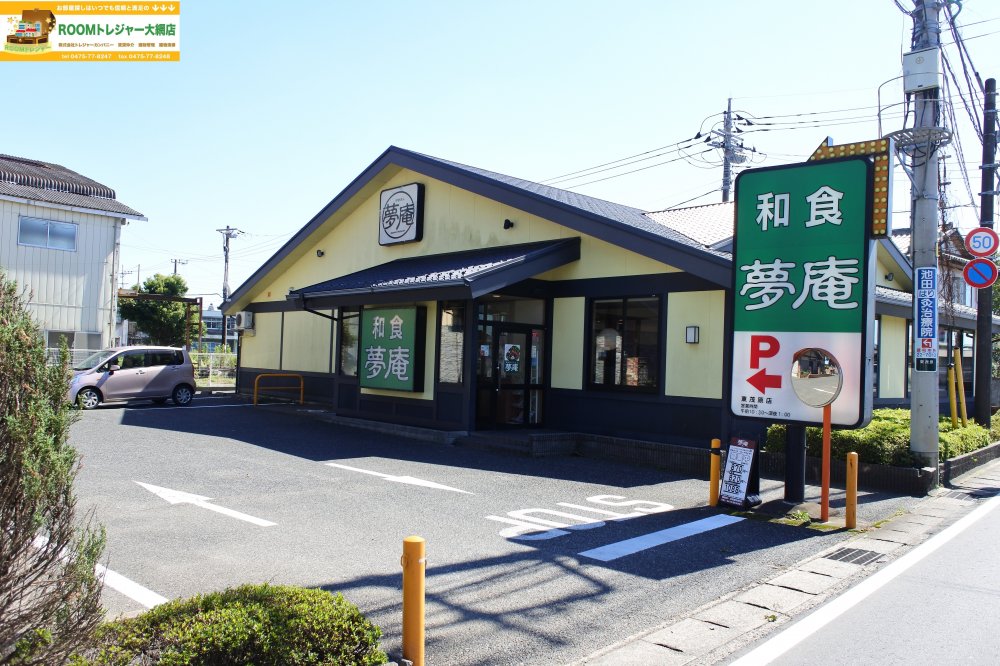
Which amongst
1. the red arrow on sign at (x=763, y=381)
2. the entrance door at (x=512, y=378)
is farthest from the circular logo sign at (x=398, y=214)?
the red arrow on sign at (x=763, y=381)

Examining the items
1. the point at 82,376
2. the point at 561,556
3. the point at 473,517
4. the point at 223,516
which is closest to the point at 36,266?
the point at 82,376

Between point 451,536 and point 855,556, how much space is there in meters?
3.88

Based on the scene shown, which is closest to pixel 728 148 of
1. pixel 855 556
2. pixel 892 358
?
pixel 892 358

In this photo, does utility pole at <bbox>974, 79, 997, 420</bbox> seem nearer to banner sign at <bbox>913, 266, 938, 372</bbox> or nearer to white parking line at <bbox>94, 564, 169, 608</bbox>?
banner sign at <bbox>913, 266, 938, 372</bbox>

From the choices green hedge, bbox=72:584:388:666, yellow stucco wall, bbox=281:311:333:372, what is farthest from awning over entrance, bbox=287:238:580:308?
green hedge, bbox=72:584:388:666

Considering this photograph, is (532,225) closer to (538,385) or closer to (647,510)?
(538,385)

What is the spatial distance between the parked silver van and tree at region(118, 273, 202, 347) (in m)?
15.2

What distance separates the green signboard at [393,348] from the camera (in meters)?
14.6

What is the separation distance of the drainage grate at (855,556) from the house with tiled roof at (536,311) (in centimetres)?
460

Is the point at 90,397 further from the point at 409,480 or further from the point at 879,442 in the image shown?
the point at 879,442

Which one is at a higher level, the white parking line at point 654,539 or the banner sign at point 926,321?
the banner sign at point 926,321

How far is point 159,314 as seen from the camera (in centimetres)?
3522

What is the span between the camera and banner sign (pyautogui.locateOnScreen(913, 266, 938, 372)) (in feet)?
34.1

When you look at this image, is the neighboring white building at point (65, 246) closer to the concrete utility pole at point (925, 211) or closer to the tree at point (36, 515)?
the tree at point (36, 515)
